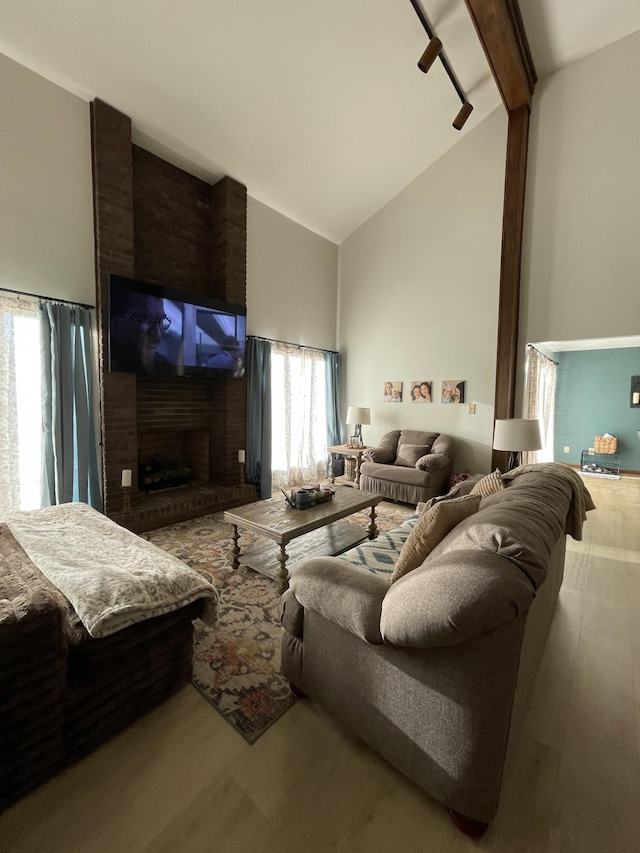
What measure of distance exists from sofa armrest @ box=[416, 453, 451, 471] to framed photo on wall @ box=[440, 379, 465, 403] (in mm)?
825

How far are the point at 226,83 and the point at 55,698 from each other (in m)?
4.29

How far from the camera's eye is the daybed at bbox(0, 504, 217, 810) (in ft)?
3.76

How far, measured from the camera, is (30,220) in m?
2.95

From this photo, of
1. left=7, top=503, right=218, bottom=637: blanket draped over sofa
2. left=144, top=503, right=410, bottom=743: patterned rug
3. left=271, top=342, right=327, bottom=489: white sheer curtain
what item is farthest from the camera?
left=271, top=342, right=327, bottom=489: white sheer curtain

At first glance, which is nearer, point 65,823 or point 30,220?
point 65,823

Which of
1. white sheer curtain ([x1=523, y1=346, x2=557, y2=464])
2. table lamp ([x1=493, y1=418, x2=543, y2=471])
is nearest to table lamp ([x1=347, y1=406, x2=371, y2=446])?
white sheer curtain ([x1=523, y1=346, x2=557, y2=464])

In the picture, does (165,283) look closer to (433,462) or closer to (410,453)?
(410,453)

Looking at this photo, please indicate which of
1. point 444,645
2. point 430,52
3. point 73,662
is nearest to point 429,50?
point 430,52

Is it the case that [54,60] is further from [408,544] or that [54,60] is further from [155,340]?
[408,544]

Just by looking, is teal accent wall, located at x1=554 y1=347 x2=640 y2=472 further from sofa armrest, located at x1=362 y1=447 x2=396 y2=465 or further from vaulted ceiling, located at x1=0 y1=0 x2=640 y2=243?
vaulted ceiling, located at x1=0 y1=0 x2=640 y2=243

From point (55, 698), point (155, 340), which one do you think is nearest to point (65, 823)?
point (55, 698)

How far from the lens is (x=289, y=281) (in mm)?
5152

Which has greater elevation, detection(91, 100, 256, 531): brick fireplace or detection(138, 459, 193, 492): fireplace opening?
detection(91, 100, 256, 531): brick fireplace

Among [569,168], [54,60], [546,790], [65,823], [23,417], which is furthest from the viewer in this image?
[569,168]
